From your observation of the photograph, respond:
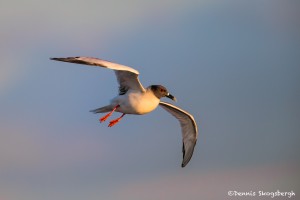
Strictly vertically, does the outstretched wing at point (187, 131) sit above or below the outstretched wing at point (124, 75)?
below

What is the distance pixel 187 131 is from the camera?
2775 cm

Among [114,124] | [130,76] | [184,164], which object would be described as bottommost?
[184,164]

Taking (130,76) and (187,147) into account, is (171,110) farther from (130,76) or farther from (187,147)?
(130,76)

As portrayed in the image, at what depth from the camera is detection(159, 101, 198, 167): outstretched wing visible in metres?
27.2

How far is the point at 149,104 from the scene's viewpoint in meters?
23.2

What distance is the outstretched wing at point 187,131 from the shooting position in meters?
27.2

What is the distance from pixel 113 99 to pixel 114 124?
102cm

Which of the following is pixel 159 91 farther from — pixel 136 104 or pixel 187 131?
pixel 187 131

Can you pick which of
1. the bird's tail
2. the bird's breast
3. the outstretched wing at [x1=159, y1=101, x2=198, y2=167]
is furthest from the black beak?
the outstretched wing at [x1=159, y1=101, x2=198, y2=167]

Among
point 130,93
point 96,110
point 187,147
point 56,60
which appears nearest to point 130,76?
point 130,93

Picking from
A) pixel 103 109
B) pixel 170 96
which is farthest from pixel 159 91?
pixel 103 109

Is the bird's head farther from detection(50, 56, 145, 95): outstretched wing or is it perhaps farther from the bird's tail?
the bird's tail

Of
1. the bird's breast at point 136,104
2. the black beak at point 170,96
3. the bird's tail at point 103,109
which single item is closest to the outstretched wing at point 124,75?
the bird's breast at point 136,104

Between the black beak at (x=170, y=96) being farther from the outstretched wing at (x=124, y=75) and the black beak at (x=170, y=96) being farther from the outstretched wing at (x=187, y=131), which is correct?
the outstretched wing at (x=187, y=131)
